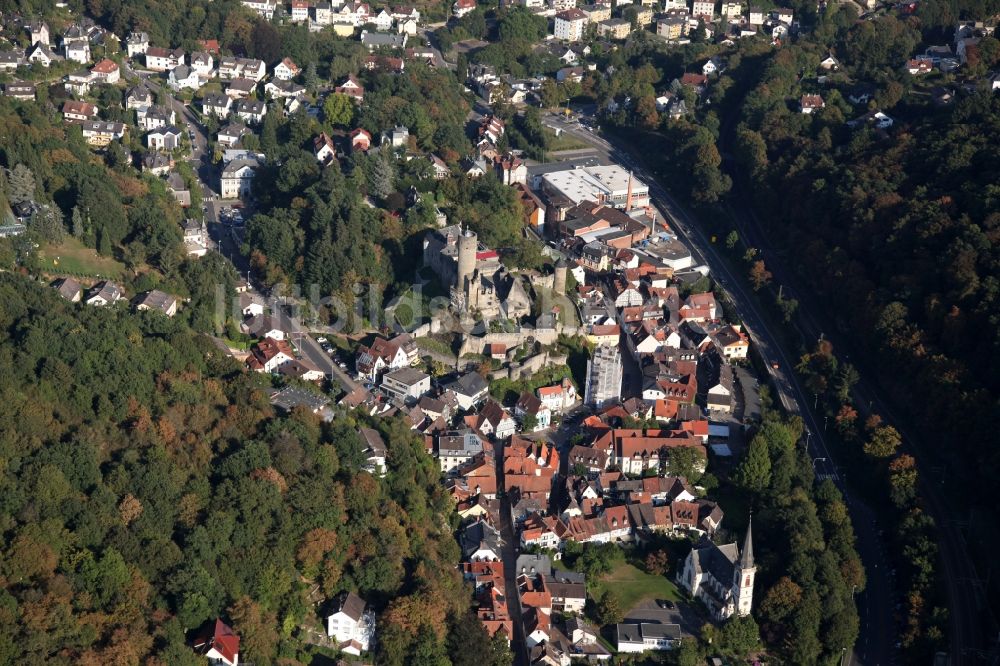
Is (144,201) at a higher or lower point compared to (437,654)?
higher

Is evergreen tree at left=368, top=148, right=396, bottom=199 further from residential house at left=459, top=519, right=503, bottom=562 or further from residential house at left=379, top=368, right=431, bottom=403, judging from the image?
residential house at left=459, top=519, right=503, bottom=562

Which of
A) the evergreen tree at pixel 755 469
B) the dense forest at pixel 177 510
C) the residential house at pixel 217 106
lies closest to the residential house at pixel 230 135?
the residential house at pixel 217 106

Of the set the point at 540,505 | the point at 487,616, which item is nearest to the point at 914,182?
the point at 540,505

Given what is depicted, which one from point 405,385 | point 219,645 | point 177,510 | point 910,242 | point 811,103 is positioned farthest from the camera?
point 811,103

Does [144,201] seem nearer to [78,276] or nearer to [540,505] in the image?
[78,276]

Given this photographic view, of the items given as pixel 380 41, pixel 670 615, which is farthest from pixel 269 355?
A: pixel 380 41

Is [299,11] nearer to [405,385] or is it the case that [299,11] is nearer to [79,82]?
[79,82]
